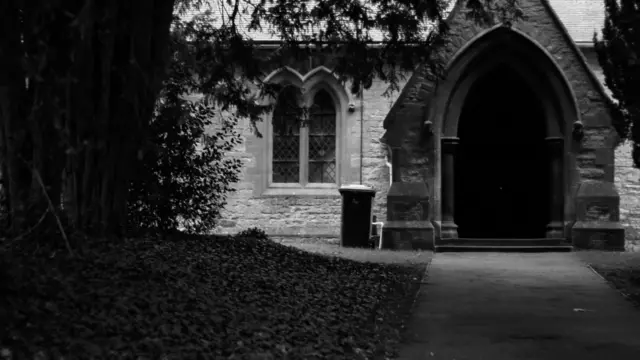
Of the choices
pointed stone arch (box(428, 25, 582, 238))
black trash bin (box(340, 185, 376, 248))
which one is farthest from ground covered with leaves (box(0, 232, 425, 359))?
pointed stone arch (box(428, 25, 582, 238))

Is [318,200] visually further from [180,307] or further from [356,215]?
[180,307]

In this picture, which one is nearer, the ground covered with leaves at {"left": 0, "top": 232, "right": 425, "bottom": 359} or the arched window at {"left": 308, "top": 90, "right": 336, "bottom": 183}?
the ground covered with leaves at {"left": 0, "top": 232, "right": 425, "bottom": 359}

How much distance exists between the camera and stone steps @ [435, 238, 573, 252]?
55.9 ft

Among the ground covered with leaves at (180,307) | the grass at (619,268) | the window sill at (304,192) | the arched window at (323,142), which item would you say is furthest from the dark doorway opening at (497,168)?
the ground covered with leaves at (180,307)

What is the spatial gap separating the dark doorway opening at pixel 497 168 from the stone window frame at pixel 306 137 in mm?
3198

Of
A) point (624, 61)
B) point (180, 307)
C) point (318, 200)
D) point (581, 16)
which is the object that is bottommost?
point (180, 307)

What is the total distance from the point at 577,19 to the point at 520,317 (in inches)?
698

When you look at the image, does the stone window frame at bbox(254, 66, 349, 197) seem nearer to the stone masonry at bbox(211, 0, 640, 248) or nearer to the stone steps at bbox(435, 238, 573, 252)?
the stone masonry at bbox(211, 0, 640, 248)

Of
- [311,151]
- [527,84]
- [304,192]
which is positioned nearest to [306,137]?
[311,151]

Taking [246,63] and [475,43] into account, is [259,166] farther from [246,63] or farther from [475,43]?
[246,63]

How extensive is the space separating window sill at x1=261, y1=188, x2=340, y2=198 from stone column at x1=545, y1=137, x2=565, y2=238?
6.09m

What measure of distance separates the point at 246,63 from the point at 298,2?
1.22 meters

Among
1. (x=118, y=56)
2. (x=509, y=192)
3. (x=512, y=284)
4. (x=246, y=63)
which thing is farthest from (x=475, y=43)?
(x=118, y=56)

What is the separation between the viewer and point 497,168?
894 inches
